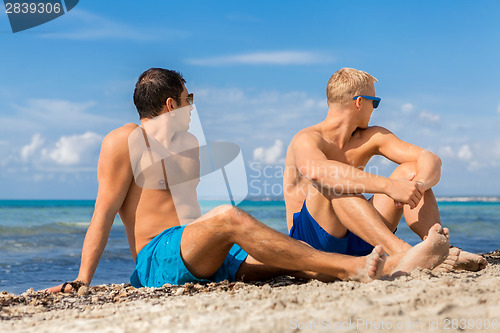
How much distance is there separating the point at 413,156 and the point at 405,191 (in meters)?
0.57

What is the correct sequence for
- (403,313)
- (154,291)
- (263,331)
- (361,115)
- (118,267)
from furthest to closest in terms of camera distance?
(118,267) → (361,115) → (154,291) → (403,313) → (263,331)

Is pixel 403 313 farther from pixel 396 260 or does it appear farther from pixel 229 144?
pixel 229 144

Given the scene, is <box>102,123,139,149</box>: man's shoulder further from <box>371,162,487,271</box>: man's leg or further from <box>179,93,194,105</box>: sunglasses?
<box>371,162,487,271</box>: man's leg

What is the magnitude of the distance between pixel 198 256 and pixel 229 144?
3.67ft

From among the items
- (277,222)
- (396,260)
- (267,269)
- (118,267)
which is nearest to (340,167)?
(396,260)

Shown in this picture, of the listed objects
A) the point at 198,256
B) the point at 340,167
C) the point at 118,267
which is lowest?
the point at 118,267

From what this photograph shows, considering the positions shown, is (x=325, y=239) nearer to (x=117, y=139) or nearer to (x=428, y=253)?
(x=428, y=253)

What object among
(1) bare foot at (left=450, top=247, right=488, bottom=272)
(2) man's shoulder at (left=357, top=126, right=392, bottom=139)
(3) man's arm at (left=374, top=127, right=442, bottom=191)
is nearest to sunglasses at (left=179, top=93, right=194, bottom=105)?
(2) man's shoulder at (left=357, top=126, right=392, bottom=139)

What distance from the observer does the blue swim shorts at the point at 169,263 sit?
3199 millimetres

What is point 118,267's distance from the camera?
7465 millimetres

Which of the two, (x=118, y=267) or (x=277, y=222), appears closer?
(x=118, y=267)

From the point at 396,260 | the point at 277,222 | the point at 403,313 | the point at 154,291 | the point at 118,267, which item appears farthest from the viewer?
Answer: the point at 277,222

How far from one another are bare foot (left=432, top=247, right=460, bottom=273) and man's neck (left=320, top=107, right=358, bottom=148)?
1.12 metres

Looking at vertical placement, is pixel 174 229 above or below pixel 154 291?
A: above
